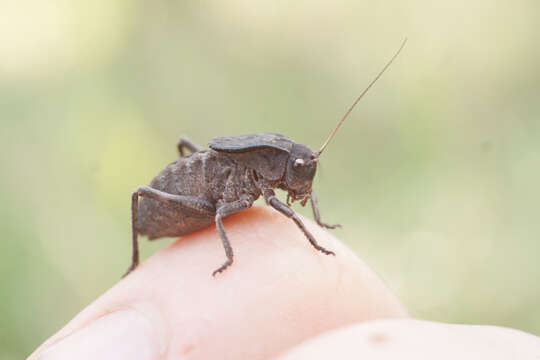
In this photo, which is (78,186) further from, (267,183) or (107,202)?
(267,183)

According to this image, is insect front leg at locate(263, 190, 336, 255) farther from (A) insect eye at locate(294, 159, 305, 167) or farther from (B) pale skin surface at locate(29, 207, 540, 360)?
(A) insect eye at locate(294, 159, 305, 167)

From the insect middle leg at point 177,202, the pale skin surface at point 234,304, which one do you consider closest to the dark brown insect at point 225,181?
the insect middle leg at point 177,202

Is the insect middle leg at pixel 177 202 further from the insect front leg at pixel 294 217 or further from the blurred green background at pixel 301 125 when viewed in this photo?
the blurred green background at pixel 301 125

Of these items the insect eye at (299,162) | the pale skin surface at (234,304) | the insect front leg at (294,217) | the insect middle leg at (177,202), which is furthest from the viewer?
the insect middle leg at (177,202)

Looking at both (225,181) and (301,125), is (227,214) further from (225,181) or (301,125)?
(301,125)

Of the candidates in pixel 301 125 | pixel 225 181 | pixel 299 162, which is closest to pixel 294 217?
pixel 299 162
